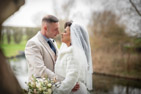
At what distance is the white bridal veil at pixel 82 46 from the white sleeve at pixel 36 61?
38cm

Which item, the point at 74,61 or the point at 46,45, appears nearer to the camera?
the point at 74,61

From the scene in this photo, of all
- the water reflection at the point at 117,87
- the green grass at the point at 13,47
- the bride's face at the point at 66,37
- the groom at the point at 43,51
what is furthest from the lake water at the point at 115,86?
the green grass at the point at 13,47

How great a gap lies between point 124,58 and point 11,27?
34.0ft

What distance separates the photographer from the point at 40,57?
7.61 ft

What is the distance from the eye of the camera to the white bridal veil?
2.15m

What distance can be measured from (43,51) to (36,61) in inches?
7.1

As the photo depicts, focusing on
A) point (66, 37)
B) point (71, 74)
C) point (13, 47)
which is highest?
point (66, 37)

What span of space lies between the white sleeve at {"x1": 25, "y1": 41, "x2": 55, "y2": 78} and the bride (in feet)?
0.41

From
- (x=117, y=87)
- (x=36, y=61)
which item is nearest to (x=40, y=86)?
(x=36, y=61)

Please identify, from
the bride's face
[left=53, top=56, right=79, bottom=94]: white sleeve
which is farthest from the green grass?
[left=53, top=56, right=79, bottom=94]: white sleeve

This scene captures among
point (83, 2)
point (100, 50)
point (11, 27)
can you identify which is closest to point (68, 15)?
point (83, 2)

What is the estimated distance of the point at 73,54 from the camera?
2.11m

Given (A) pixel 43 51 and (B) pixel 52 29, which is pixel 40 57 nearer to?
Answer: (A) pixel 43 51

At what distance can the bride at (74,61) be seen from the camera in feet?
6.87
